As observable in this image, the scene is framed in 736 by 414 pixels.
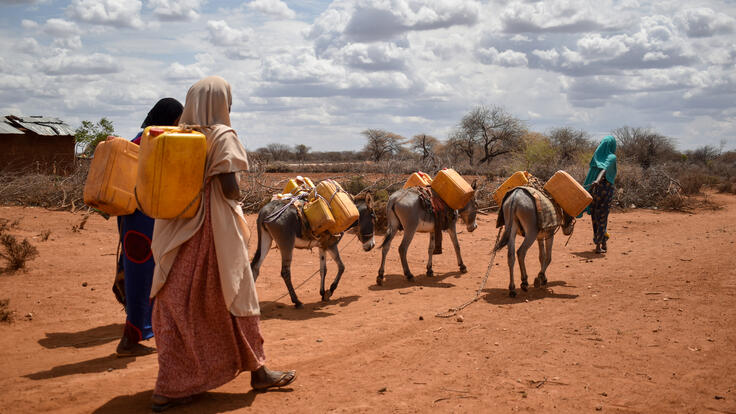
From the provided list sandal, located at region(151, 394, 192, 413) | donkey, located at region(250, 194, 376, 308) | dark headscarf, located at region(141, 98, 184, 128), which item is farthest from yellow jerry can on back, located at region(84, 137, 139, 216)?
donkey, located at region(250, 194, 376, 308)

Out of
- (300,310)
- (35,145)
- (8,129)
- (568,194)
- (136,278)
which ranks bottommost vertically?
(300,310)

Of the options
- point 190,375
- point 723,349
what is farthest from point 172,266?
point 723,349

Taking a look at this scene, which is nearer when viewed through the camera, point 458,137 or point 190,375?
point 190,375

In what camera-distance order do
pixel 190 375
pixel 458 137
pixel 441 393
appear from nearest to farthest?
pixel 190 375 < pixel 441 393 < pixel 458 137

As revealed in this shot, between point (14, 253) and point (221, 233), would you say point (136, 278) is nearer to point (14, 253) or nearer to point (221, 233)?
point (221, 233)

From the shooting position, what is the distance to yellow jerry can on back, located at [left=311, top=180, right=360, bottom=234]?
770 cm

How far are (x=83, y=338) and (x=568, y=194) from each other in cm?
688

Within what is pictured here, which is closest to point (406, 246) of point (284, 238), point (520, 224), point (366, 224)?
point (366, 224)

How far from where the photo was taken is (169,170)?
387cm

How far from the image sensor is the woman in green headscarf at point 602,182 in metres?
11.7

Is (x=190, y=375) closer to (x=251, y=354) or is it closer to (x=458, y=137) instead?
(x=251, y=354)

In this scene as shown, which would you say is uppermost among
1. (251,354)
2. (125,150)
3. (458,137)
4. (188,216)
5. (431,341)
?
(458,137)

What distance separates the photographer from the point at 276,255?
12070 mm

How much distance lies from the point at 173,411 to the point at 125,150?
99.5 inches
